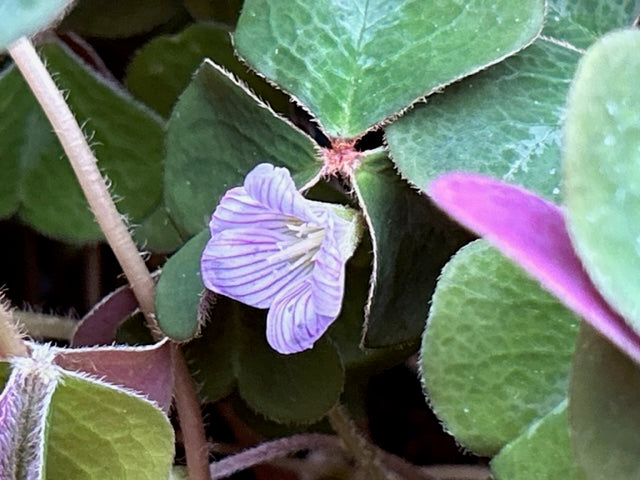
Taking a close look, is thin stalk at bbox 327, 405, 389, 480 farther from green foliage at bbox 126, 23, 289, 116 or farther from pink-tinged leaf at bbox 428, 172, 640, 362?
pink-tinged leaf at bbox 428, 172, 640, 362

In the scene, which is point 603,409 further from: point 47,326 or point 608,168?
point 47,326

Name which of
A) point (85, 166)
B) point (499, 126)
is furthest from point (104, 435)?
point (499, 126)

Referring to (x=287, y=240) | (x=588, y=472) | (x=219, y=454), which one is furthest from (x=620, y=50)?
(x=219, y=454)

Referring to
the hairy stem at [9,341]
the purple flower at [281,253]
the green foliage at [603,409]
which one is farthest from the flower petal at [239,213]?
the green foliage at [603,409]

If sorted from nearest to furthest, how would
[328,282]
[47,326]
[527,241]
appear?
[527,241], [328,282], [47,326]

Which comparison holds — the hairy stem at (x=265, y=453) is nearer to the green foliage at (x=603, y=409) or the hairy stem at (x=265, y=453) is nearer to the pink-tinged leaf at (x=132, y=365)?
the pink-tinged leaf at (x=132, y=365)

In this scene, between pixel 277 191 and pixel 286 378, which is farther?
pixel 286 378

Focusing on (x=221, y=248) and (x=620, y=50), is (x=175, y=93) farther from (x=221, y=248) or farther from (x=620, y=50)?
(x=620, y=50)
